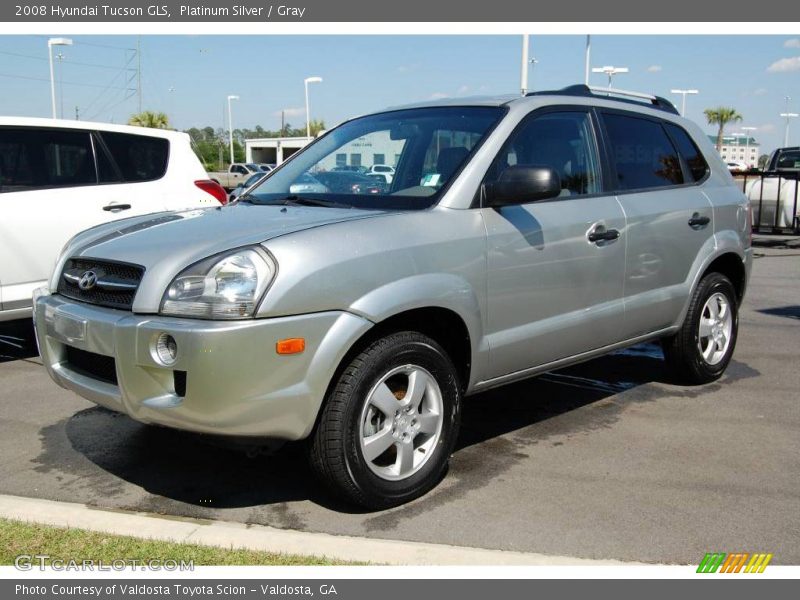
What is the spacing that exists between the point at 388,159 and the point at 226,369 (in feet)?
6.01

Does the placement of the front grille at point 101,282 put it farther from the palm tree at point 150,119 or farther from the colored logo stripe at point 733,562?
the palm tree at point 150,119

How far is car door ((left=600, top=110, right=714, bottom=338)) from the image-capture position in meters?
4.94

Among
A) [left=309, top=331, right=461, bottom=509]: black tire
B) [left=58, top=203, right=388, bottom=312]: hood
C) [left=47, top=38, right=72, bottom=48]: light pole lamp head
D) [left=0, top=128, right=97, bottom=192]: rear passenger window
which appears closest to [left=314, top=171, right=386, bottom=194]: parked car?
[left=58, top=203, right=388, bottom=312]: hood

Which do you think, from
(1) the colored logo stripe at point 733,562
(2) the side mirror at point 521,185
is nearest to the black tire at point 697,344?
(2) the side mirror at point 521,185

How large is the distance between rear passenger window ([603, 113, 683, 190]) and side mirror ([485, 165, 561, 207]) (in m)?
1.13

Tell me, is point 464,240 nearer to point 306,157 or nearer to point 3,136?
point 306,157

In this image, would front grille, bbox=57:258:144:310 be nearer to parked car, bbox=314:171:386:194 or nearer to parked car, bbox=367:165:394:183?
parked car, bbox=314:171:386:194

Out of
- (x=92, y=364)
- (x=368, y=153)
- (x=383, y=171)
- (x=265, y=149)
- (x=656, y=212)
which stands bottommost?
(x=92, y=364)

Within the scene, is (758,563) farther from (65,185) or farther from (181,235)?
(65,185)

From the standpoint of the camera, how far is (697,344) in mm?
5660

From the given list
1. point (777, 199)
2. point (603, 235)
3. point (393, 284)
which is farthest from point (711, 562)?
point (777, 199)

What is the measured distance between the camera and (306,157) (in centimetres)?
496

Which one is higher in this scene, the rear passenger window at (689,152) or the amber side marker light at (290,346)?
the rear passenger window at (689,152)

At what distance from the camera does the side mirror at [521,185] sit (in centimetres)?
394
